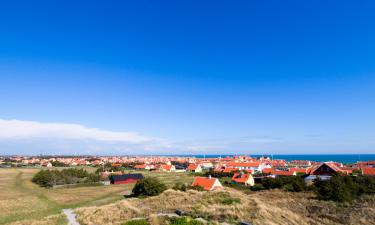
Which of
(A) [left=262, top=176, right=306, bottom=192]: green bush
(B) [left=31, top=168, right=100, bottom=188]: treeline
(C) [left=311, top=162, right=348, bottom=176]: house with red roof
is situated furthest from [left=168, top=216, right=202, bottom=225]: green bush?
(B) [left=31, top=168, right=100, bottom=188]: treeline

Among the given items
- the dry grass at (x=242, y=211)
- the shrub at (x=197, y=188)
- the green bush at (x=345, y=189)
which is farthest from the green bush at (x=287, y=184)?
the shrub at (x=197, y=188)

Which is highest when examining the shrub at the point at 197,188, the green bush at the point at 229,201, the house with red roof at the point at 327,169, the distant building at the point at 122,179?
the house with red roof at the point at 327,169

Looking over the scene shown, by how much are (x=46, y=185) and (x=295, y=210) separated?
164ft

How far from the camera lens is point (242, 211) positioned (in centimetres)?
2488

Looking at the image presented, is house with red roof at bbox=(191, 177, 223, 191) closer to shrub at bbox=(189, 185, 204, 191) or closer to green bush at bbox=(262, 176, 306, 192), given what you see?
shrub at bbox=(189, 185, 204, 191)

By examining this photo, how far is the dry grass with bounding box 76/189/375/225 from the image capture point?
22.6 meters

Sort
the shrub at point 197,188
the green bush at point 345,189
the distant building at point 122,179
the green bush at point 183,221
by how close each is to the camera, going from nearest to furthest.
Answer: the green bush at point 183,221, the green bush at point 345,189, the shrub at point 197,188, the distant building at point 122,179

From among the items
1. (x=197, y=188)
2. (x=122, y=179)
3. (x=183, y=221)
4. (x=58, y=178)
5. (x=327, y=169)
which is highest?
(x=327, y=169)

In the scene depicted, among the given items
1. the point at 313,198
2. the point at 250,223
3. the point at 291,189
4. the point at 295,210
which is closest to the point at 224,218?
the point at 250,223

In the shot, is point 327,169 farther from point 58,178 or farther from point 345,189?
point 58,178

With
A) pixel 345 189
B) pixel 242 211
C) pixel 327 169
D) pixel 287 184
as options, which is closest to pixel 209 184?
pixel 287 184

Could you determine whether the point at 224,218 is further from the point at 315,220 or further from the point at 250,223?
the point at 315,220

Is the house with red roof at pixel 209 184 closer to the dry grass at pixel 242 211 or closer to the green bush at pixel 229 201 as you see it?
the dry grass at pixel 242 211

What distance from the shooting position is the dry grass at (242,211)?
22641 millimetres
